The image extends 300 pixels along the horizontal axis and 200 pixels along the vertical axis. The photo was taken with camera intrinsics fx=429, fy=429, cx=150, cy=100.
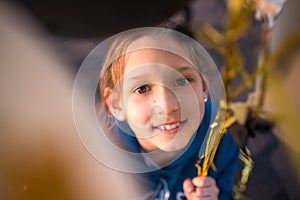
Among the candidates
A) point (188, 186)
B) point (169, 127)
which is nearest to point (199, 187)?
point (188, 186)

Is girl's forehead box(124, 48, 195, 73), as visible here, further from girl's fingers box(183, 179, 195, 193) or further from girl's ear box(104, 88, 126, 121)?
girl's fingers box(183, 179, 195, 193)

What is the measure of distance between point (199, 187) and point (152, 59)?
19 cm

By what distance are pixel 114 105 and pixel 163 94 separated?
73 millimetres

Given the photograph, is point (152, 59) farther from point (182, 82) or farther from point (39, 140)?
point (39, 140)

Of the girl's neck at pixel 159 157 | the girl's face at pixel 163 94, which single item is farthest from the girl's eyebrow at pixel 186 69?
the girl's neck at pixel 159 157

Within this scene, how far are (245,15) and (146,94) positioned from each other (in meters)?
0.31

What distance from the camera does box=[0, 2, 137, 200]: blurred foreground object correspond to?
0.48 metres

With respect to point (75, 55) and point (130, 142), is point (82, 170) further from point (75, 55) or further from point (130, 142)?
point (75, 55)

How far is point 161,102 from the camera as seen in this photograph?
466 mm

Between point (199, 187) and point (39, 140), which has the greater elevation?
point (39, 140)

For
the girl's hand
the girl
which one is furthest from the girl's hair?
the girl's hand

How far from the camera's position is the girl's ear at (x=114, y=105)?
50 centimetres

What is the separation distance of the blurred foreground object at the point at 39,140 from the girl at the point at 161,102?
0.14 ft

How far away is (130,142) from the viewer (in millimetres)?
519
